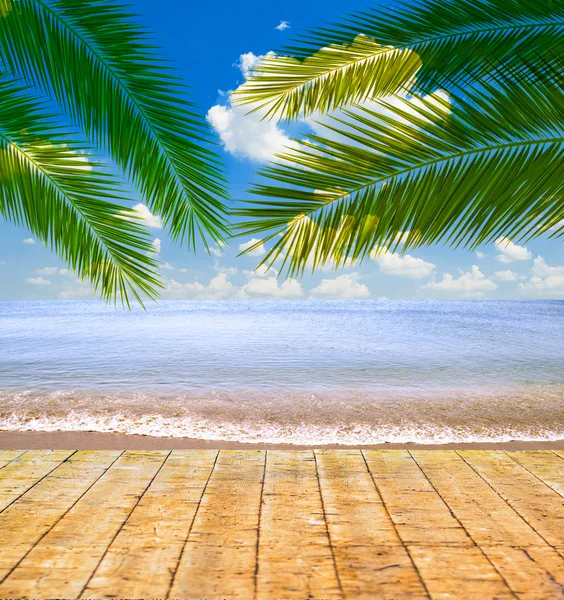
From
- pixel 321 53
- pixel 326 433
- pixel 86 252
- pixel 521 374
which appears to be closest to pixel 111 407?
pixel 326 433

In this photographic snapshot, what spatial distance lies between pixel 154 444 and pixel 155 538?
3.54 meters

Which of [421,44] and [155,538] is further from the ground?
[421,44]

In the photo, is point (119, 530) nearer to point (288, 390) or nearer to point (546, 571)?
point (546, 571)

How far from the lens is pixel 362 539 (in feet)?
8.63

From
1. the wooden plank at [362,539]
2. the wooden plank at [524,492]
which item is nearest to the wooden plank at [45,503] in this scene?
the wooden plank at [362,539]

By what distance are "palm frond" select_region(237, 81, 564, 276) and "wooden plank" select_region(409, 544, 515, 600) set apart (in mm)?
1593

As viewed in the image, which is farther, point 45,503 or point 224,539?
point 45,503

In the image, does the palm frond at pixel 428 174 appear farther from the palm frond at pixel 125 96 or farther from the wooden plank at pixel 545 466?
the wooden plank at pixel 545 466

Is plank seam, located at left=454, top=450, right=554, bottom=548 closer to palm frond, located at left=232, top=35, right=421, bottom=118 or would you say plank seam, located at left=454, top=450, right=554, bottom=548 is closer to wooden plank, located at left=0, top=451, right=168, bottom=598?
wooden plank, located at left=0, top=451, right=168, bottom=598

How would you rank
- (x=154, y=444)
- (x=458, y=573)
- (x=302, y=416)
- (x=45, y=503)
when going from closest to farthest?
(x=458, y=573), (x=45, y=503), (x=154, y=444), (x=302, y=416)

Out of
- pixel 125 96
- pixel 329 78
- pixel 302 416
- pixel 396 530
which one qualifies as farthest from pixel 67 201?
pixel 302 416

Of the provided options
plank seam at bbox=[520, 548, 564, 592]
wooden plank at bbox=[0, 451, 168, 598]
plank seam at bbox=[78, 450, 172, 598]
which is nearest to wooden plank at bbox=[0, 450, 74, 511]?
wooden plank at bbox=[0, 451, 168, 598]

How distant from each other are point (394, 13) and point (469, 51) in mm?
465

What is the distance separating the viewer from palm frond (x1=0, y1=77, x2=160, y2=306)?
255cm
